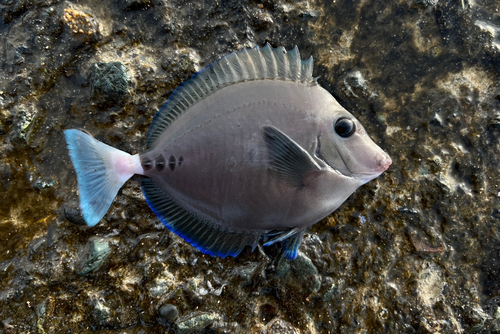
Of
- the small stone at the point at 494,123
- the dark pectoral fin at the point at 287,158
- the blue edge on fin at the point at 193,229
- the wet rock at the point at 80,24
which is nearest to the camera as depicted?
the dark pectoral fin at the point at 287,158

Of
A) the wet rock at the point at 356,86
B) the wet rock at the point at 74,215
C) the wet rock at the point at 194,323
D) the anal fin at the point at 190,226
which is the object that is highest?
the wet rock at the point at 356,86

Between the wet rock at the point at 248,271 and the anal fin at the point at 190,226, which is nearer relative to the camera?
the anal fin at the point at 190,226

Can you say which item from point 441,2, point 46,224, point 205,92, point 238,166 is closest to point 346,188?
point 238,166

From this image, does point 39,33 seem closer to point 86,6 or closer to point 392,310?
point 86,6

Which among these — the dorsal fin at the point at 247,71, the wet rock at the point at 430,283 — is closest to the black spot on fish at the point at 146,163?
the dorsal fin at the point at 247,71

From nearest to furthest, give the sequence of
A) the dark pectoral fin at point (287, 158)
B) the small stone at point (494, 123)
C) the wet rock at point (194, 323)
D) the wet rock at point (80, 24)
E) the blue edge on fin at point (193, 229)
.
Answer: the dark pectoral fin at point (287, 158) → the blue edge on fin at point (193, 229) → the wet rock at point (194, 323) → the wet rock at point (80, 24) → the small stone at point (494, 123)

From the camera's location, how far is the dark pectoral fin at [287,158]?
61.0 inches

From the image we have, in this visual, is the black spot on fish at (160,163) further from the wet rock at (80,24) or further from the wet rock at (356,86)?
the wet rock at (356,86)

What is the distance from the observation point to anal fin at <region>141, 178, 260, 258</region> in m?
1.87

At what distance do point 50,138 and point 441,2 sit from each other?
2.81 m

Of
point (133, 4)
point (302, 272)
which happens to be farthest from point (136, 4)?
point (302, 272)

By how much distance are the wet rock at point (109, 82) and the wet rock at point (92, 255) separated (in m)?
0.90

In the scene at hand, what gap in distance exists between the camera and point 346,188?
1.74 meters

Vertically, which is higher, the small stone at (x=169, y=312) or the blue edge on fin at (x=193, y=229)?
the blue edge on fin at (x=193, y=229)
